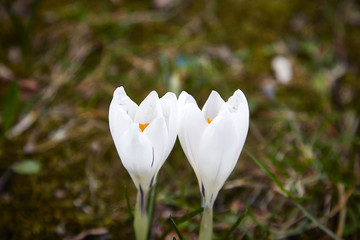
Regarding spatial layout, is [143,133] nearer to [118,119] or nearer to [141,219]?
[118,119]

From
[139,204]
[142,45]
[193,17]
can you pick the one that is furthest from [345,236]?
[193,17]

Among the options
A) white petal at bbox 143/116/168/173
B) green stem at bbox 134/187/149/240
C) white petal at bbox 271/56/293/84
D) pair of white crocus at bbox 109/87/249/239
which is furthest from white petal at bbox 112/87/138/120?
white petal at bbox 271/56/293/84

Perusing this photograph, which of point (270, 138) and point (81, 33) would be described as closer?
point (270, 138)

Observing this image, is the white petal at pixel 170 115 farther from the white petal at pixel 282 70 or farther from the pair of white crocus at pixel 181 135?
the white petal at pixel 282 70

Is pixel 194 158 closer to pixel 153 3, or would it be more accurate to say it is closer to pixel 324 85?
pixel 324 85

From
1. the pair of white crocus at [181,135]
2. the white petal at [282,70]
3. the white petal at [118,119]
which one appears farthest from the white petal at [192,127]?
the white petal at [282,70]

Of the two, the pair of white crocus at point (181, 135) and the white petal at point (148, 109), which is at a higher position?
the white petal at point (148, 109)
